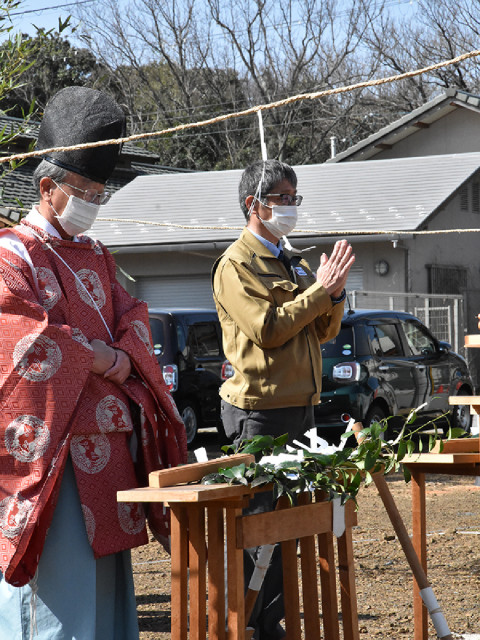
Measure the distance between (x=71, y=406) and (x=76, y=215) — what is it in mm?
634

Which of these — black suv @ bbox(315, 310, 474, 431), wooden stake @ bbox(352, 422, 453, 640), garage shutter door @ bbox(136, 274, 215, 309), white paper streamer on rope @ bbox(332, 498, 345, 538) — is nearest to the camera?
white paper streamer on rope @ bbox(332, 498, 345, 538)

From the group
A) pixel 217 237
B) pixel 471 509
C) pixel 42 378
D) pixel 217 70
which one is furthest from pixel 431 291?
pixel 217 70

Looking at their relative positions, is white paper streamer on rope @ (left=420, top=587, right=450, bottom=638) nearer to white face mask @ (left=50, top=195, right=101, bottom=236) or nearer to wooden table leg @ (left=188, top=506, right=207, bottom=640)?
wooden table leg @ (left=188, top=506, right=207, bottom=640)

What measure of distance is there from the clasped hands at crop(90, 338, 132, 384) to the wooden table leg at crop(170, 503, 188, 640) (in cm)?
58

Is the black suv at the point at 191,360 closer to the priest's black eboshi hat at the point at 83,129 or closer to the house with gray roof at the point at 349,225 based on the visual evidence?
the house with gray roof at the point at 349,225

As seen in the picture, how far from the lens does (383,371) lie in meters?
12.3

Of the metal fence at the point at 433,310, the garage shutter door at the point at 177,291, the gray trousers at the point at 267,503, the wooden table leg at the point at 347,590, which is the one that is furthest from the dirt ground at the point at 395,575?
the garage shutter door at the point at 177,291

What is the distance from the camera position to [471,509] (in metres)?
8.59

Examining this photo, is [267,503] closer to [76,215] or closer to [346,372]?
[76,215]

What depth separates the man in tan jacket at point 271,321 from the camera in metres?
3.93

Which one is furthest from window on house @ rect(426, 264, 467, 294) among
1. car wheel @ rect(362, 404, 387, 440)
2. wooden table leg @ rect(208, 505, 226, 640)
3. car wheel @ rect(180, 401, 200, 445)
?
wooden table leg @ rect(208, 505, 226, 640)

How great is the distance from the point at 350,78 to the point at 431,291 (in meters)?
19.6

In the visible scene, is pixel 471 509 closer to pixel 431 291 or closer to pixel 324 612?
pixel 324 612

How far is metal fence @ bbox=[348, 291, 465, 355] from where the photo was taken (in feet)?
62.4
